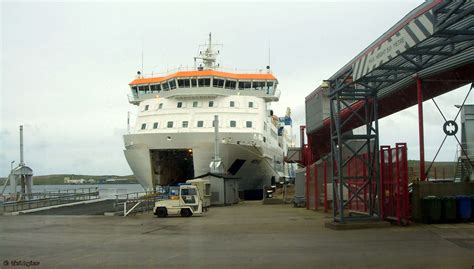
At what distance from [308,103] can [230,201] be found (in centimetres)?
784

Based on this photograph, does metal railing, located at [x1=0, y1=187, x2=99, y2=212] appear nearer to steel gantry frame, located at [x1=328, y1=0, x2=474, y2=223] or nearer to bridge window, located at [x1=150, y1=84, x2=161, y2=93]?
bridge window, located at [x1=150, y1=84, x2=161, y2=93]

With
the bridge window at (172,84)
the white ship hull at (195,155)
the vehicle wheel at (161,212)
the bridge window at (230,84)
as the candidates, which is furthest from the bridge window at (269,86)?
the vehicle wheel at (161,212)

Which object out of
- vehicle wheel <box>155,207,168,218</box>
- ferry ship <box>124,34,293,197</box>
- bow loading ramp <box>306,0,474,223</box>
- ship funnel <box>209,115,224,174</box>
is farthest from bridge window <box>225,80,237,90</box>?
vehicle wheel <box>155,207,168,218</box>

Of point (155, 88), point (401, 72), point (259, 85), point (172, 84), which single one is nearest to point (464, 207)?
point (401, 72)

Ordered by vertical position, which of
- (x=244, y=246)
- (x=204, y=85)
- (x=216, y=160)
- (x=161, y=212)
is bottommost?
(x=161, y=212)

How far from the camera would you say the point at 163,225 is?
54.1 ft

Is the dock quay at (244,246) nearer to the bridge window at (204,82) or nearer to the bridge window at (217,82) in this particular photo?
the bridge window at (204,82)

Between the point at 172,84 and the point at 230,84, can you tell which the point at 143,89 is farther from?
the point at 230,84

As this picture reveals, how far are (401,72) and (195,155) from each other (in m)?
19.8

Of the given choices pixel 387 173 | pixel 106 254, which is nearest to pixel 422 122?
pixel 387 173

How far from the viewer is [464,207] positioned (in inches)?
557

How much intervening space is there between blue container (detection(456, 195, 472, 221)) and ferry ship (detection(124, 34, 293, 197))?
1645 centimetres

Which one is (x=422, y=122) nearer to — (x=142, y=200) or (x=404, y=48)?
(x=404, y=48)

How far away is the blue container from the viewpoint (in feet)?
46.4
